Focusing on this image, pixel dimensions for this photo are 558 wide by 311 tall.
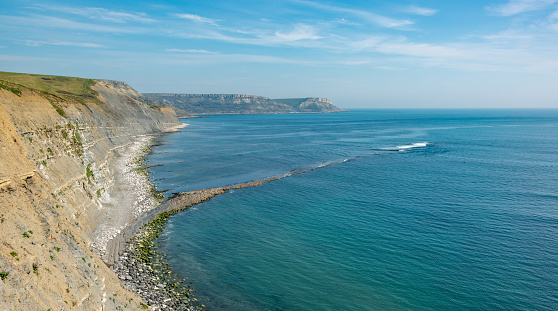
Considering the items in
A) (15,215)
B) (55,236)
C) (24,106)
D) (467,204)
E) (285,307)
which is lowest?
(285,307)

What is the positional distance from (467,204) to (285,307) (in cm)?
3576

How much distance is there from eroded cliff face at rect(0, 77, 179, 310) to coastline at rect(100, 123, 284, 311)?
5.96 feet

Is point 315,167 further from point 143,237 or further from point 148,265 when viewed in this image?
point 148,265

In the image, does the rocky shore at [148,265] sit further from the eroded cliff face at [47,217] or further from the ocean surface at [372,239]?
the eroded cliff face at [47,217]

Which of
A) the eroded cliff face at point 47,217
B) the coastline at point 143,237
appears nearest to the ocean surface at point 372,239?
the coastline at point 143,237

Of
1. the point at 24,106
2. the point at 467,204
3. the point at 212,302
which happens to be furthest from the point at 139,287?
the point at 467,204

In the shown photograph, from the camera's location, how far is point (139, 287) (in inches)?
999

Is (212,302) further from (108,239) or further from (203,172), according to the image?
(203,172)

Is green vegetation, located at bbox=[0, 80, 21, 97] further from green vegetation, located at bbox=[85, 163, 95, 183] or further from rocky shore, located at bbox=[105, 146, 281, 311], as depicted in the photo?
rocky shore, located at bbox=[105, 146, 281, 311]

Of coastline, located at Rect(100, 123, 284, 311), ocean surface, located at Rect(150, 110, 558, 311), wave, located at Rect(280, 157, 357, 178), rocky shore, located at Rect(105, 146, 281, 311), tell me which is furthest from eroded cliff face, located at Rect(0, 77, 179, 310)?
wave, located at Rect(280, 157, 357, 178)

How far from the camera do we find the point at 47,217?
68.1 feet

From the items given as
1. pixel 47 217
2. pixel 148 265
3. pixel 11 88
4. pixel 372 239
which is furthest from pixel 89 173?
pixel 372 239

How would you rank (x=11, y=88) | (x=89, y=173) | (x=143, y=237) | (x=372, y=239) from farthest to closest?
(x=89, y=173) → (x=11, y=88) → (x=372, y=239) → (x=143, y=237)

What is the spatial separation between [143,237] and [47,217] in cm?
1534
